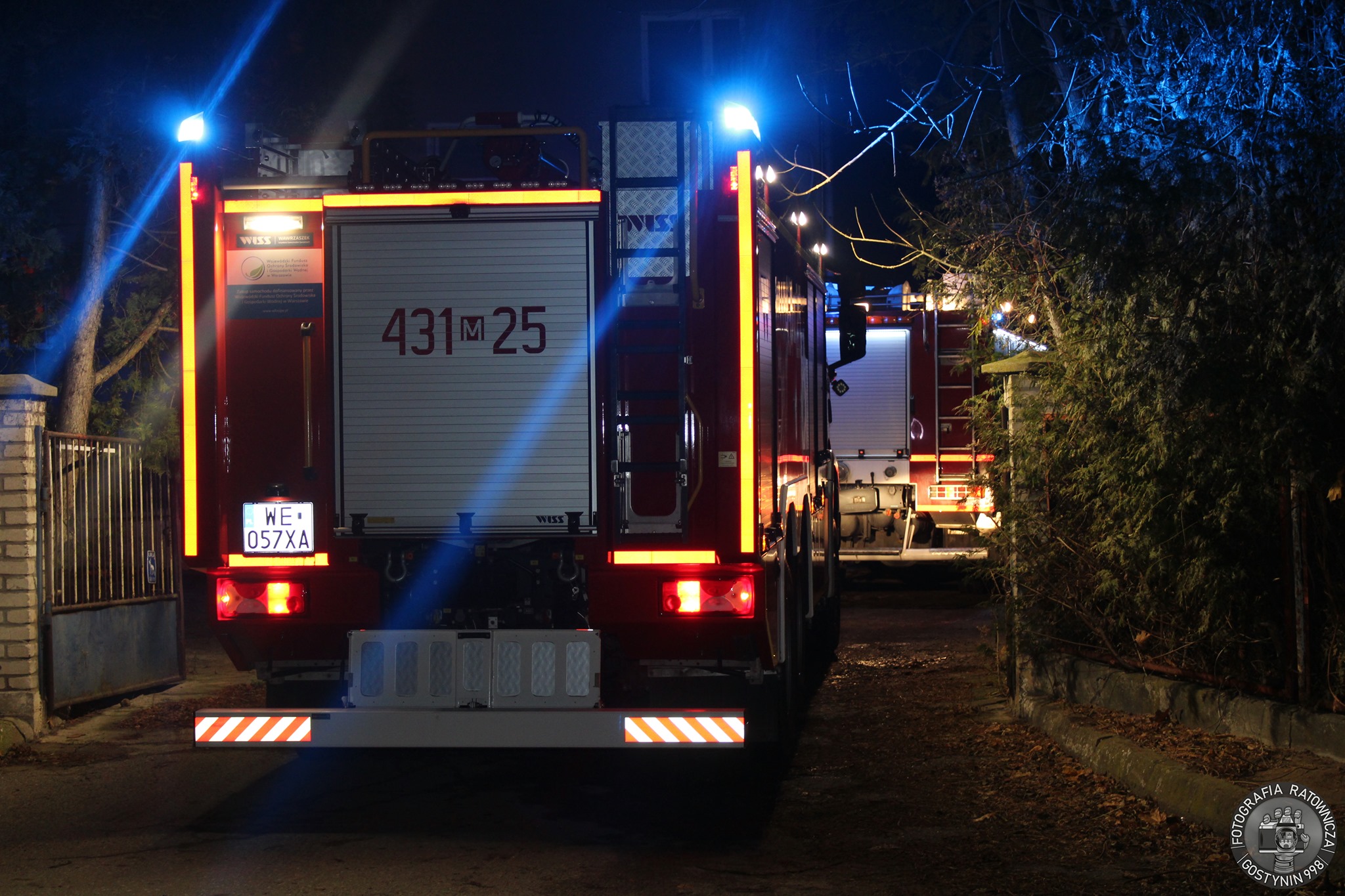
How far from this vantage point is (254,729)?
640 centimetres

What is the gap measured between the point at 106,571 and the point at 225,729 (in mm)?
4448

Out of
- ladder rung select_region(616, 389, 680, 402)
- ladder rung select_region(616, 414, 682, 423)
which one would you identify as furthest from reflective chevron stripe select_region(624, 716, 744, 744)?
ladder rung select_region(616, 389, 680, 402)

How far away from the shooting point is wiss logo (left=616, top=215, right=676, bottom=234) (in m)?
6.57

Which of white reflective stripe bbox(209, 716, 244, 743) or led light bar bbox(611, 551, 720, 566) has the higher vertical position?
led light bar bbox(611, 551, 720, 566)

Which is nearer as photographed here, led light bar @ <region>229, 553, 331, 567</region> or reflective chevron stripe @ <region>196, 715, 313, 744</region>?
reflective chevron stripe @ <region>196, 715, 313, 744</region>

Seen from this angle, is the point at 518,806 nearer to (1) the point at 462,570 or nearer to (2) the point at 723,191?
(1) the point at 462,570

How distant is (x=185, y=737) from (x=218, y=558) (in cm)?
272

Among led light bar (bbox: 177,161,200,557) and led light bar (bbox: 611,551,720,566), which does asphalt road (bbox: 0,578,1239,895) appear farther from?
led light bar (bbox: 177,161,200,557)

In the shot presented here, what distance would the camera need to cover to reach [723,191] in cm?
662

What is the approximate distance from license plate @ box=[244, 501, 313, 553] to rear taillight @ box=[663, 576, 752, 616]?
1792mm

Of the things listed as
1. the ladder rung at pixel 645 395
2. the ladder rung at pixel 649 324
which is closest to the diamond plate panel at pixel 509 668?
the ladder rung at pixel 645 395
